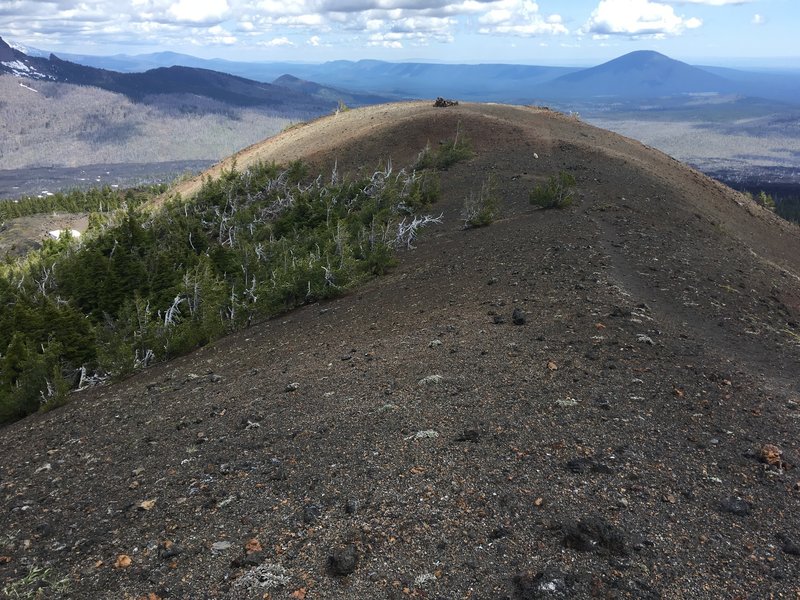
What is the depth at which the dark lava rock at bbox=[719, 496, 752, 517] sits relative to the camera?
6185 millimetres

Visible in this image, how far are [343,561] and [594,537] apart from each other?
252 centimetres

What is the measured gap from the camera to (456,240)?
64.0 ft

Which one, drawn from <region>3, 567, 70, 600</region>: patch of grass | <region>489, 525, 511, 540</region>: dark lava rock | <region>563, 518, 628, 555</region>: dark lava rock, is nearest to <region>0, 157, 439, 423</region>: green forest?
<region>3, 567, 70, 600</region>: patch of grass

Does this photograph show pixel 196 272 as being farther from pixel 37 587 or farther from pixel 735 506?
pixel 735 506

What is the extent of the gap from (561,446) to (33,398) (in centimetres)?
1215

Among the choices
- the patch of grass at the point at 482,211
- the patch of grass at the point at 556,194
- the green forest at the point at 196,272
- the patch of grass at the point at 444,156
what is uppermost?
the patch of grass at the point at 444,156

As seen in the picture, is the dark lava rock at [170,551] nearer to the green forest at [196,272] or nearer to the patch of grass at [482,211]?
the green forest at [196,272]

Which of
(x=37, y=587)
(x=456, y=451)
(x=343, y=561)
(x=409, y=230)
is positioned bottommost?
(x=37, y=587)

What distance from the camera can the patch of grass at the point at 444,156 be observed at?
29.7 metres

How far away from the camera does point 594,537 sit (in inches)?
225

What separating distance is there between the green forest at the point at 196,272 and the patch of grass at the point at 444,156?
533 millimetres

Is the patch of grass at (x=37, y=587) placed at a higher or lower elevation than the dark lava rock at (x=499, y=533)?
lower

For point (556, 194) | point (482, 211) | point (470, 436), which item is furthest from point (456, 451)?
point (556, 194)

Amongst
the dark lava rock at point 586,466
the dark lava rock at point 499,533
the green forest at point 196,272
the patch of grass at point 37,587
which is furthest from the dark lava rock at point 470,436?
the green forest at point 196,272
